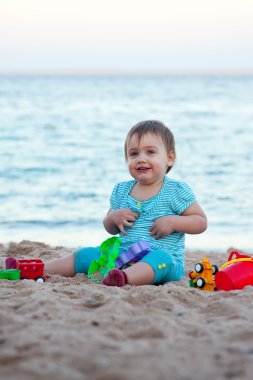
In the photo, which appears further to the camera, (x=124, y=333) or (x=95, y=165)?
(x=95, y=165)

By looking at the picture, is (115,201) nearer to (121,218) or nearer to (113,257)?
(121,218)

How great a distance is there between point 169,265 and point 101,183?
26.0 feet

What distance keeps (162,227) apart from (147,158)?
450mm

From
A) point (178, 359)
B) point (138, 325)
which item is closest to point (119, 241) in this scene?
point (138, 325)

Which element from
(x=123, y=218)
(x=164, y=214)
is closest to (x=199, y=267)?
(x=164, y=214)

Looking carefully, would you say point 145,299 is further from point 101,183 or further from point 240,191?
point 101,183

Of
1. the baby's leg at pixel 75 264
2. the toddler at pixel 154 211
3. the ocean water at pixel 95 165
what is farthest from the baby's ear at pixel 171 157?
the ocean water at pixel 95 165

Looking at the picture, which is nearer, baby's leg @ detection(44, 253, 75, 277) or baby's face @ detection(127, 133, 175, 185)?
baby's face @ detection(127, 133, 175, 185)

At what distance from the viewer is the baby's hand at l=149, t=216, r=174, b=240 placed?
3.99 metres

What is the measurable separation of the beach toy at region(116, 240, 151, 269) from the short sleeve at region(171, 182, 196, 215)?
304mm

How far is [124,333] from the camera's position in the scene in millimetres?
2629

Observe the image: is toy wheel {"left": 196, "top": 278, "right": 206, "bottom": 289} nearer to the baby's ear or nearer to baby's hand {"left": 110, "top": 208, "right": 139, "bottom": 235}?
baby's hand {"left": 110, "top": 208, "right": 139, "bottom": 235}

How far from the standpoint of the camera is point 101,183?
11836 mm

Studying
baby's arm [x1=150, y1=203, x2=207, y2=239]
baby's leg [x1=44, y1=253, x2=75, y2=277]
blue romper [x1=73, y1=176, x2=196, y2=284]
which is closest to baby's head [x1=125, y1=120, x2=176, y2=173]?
blue romper [x1=73, y1=176, x2=196, y2=284]
